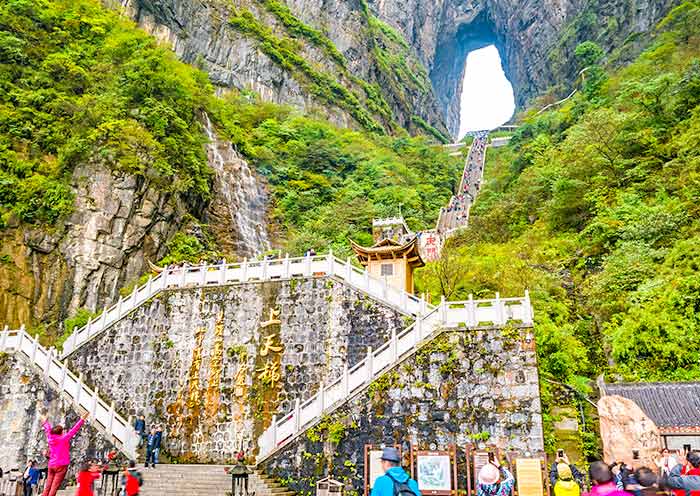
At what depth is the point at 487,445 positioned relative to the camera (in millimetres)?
12664

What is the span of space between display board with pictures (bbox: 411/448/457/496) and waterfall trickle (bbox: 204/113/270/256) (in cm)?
1947

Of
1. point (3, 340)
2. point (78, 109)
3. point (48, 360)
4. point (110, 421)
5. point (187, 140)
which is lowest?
point (110, 421)

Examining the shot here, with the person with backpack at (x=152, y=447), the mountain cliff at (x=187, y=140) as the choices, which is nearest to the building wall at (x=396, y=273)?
the person with backpack at (x=152, y=447)

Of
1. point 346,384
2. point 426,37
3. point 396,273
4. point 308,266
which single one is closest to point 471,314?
point 346,384

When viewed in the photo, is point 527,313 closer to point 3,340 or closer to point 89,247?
point 3,340

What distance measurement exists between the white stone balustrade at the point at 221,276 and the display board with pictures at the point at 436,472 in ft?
19.6

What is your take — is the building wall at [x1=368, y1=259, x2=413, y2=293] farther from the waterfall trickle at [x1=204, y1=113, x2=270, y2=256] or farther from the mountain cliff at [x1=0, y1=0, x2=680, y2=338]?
the waterfall trickle at [x1=204, y1=113, x2=270, y2=256]

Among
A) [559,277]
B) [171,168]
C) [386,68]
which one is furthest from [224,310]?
[386,68]

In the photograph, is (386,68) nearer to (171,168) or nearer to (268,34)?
(268,34)

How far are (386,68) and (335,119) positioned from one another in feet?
68.5

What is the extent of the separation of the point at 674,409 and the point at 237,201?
81.6ft

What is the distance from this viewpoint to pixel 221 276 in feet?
60.3

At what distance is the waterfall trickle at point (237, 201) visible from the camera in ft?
100

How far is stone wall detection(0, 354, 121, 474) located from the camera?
15.6 metres
